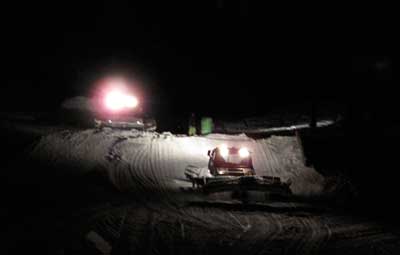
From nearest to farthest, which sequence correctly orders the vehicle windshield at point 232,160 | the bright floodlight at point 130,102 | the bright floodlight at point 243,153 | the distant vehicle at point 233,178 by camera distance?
1. the distant vehicle at point 233,178
2. the vehicle windshield at point 232,160
3. the bright floodlight at point 243,153
4. the bright floodlight at point 130,102

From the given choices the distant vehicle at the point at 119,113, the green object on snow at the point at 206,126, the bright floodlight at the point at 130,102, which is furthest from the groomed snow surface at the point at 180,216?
the green object on snow at the point at 206,126

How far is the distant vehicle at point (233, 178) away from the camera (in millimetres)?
17531

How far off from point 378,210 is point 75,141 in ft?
46.3

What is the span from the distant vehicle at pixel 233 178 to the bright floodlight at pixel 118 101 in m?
6.96

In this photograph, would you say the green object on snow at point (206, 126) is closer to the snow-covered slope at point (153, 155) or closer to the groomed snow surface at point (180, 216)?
the snow-covered slope at point (153, 155)

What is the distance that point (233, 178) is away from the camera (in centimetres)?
1791

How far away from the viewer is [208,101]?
53625 millimetres

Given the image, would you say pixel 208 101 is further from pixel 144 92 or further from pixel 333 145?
→ pixel 333 145

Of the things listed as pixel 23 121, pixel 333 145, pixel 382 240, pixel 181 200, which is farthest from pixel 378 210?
pixel 23 121

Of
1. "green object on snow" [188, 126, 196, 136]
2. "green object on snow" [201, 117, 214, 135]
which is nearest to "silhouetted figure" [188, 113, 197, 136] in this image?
"green object on snow" [188, 126, 196, 136]

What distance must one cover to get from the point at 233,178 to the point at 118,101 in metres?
11.9

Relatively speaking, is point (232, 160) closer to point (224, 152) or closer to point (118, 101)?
point (224, 152)

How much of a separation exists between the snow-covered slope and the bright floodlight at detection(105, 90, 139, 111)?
1.28m

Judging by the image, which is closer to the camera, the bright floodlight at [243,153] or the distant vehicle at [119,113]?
the bright floodlight at [243,153]
